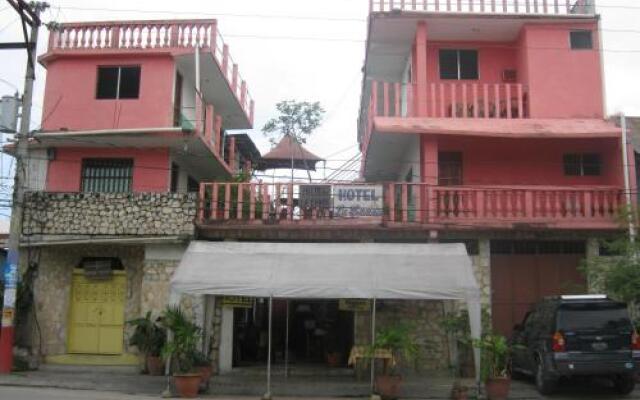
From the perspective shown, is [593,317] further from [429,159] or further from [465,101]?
[465,101]

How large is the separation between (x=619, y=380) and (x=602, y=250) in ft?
15.0

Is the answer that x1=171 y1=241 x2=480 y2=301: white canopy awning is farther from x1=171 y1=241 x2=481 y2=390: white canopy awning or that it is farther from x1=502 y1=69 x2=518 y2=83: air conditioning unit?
x1=502 y1=69 x2=518 y2=83: air conditioning unit

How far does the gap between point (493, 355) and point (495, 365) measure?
220 mm

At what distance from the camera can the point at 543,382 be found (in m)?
11.8

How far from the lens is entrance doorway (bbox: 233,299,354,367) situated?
16039mm

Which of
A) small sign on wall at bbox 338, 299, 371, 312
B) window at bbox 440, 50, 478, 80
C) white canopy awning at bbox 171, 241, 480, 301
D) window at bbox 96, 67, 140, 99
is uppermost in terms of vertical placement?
window at bbox 440, 50, 478, 80

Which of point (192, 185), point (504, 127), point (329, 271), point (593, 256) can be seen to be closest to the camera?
point (329, 271)

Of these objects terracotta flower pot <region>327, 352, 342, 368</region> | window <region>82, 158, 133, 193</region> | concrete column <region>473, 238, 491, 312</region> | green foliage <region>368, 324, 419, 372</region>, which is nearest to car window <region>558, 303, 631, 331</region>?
green foliage <region>368, 324, 419, 372</region>

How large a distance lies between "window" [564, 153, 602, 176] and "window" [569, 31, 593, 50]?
297 centimetres

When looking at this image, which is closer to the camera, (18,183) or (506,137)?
(18,183)

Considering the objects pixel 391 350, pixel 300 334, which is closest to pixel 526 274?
pixel 391 350

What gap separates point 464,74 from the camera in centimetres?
1844

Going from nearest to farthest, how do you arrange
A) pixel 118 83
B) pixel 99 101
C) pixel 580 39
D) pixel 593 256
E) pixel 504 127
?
pixel 593 256 < pixel 504 127 < pixel 580 39 < pixel 99 101 < pixel 118 83

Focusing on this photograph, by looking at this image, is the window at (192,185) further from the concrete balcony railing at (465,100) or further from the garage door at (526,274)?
the garage door at (526,274)
